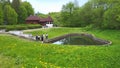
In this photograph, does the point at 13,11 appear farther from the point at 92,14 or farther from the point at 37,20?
the point at 92,14

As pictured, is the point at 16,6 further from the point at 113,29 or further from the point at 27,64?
the point at 27,64

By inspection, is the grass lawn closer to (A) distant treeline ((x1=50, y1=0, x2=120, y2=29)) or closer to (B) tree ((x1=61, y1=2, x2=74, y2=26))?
(A) distant treeline ((x1=50, y1=0, x2=120, y2=29))

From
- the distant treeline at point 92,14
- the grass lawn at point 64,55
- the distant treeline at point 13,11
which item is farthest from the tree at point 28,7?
the grass lawn at point 64,55

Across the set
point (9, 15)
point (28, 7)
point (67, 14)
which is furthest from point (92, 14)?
point (28, 7)

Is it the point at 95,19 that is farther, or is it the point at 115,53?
the point at 95,19

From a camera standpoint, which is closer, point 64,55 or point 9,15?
point 64,55

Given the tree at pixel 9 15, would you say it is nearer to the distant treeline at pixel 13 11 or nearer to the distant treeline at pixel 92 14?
the distant treeline at pixel 13 11

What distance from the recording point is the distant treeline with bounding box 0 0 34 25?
67.4 m

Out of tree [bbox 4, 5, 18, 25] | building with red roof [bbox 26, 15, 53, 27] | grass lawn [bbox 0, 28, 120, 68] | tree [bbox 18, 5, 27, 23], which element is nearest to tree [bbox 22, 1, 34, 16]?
building with red roof [bbox 26, 15, 53, 27]

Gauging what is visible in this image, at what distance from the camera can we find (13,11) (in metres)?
68.6

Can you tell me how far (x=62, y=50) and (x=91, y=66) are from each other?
3495mm

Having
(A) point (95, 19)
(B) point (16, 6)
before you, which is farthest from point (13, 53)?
(B) point (16, 6)

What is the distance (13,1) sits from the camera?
256ft

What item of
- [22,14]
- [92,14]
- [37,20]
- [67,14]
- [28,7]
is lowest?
[37,20]
